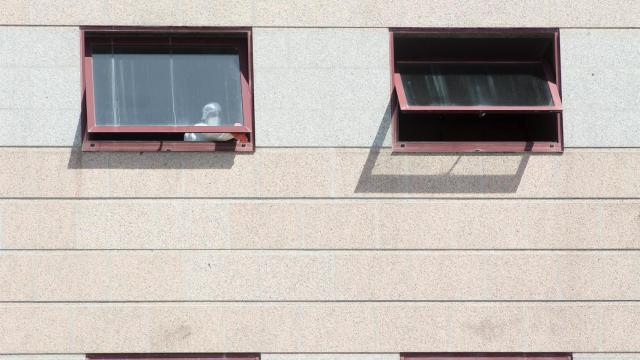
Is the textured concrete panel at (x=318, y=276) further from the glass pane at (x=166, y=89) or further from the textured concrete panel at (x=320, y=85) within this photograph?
the glass pane at (x=166, y=89)

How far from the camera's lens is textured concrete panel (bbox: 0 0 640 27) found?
886cm

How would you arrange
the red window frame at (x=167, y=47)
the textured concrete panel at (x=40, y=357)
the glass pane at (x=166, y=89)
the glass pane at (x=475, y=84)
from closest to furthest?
the textured concrete panel at (x=40, y=357) → the red window frame at (x=167, y=47) → the glass pane at (x=166, y=89) → the glass pane at (x=475, y=84)

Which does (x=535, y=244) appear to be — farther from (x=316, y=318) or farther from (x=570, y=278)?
(x=316, y=318)

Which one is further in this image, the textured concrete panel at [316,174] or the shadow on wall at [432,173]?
the shadow on wall at [432,173]

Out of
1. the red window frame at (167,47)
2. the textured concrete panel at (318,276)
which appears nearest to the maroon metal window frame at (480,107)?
the textured concrete panel at (318,276)

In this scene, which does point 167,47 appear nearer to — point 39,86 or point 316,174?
point 39,86

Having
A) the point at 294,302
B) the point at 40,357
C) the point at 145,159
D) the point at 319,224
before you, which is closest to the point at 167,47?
the point at 145,159

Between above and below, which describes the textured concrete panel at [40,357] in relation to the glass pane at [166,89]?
below

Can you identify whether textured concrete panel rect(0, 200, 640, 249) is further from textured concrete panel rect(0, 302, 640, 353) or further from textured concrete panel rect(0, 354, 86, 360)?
textured concrete panel rect(0, 354, 86, 360)

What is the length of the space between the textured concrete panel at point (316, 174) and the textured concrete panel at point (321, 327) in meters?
1.15

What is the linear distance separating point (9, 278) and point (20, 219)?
598 mm

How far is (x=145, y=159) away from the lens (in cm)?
879

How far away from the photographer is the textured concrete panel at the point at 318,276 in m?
8.65

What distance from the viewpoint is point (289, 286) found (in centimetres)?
873
